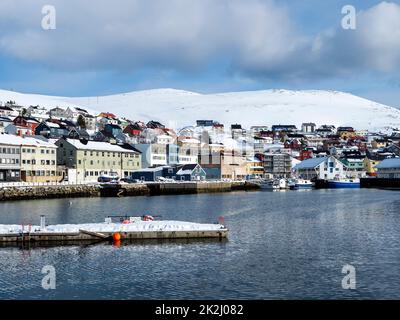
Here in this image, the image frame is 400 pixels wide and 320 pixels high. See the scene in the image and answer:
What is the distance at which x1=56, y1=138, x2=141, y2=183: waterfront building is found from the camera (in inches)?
3565

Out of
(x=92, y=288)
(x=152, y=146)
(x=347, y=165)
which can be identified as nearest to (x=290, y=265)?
(x=92, y=288)

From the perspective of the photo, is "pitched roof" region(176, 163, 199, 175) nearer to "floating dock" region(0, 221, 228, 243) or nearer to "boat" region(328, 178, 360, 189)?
"boat" region(328, 178, 360, 189)

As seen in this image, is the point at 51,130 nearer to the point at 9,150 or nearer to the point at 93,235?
the point at 9,150

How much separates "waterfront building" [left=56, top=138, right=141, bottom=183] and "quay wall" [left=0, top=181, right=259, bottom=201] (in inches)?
456

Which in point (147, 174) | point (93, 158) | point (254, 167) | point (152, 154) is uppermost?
point (152, 154)

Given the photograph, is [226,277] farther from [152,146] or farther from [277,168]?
[277,168]

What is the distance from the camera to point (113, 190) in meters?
78.8

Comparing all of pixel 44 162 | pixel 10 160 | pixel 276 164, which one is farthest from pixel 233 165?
pixel 10 160

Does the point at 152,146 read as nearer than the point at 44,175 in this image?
No

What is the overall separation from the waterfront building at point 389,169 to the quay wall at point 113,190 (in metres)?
36.4

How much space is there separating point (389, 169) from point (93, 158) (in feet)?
207

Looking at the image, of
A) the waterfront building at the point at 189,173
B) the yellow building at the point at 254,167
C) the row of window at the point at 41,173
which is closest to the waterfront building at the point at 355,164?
the yellow building at the point at 254,167
